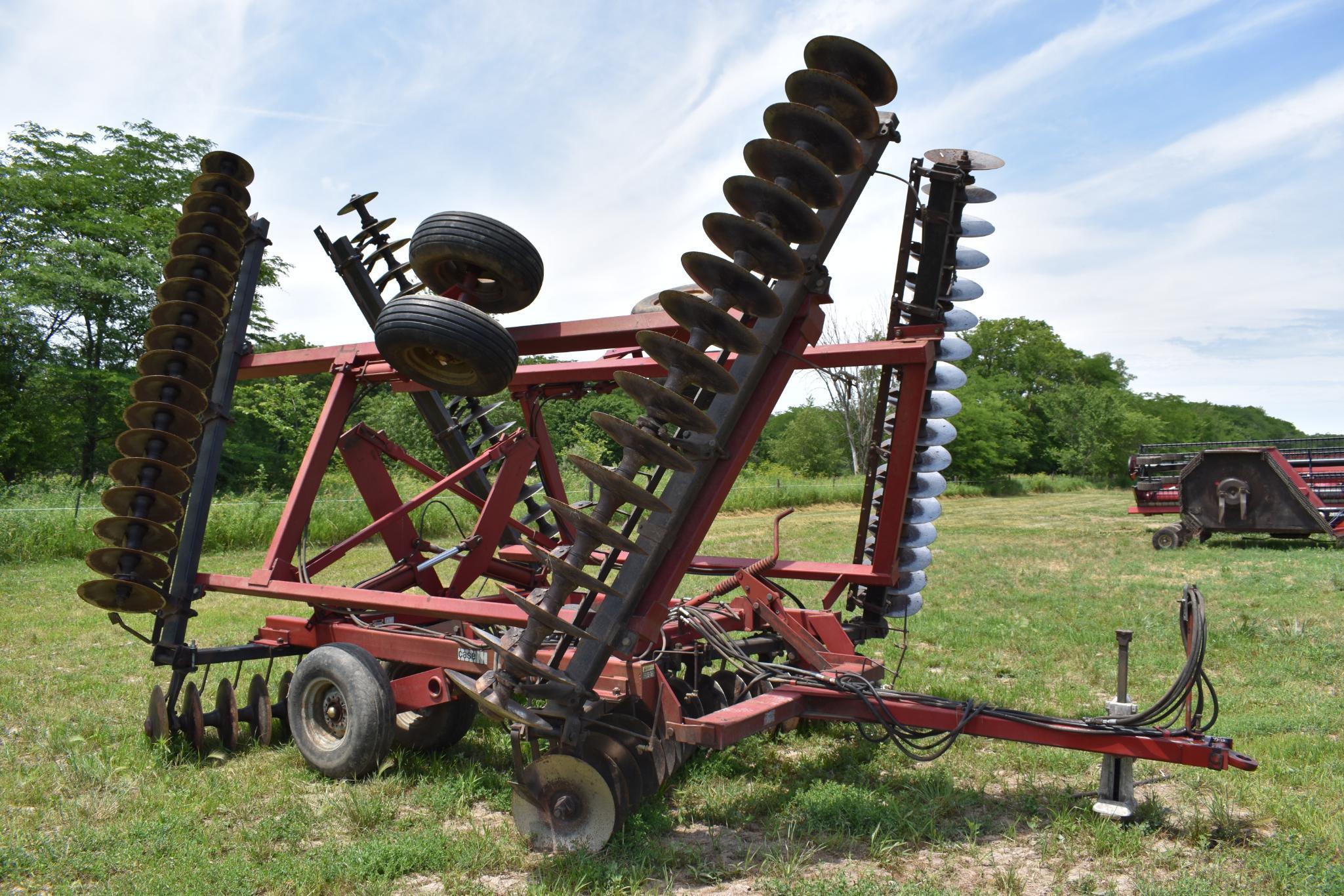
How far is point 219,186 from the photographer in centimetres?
634

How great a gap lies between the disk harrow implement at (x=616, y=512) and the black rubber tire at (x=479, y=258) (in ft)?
0.05

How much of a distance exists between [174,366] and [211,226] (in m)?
1.02

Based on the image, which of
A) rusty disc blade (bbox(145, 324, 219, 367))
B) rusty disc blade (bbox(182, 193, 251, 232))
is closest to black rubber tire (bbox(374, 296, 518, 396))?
rusty disc blade (bbox(145, 324, 219, 367))

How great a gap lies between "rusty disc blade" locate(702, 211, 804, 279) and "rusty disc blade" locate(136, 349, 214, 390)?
12.8 feet

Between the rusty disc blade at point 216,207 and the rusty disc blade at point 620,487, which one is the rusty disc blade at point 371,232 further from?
the rusty disc blade at point 620,487

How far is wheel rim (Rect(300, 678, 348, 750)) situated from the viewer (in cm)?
523

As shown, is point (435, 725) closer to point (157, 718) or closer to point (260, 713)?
point (260, 713)

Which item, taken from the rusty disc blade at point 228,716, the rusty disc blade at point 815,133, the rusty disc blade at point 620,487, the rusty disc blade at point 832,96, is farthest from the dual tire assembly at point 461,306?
the rusty disc blade at point 228,716

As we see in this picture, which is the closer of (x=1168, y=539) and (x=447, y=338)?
(x=447, y=338)

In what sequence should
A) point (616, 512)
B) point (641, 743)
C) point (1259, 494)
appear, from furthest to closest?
point (1259, 494) → point (616, 512) → point (641, 743)

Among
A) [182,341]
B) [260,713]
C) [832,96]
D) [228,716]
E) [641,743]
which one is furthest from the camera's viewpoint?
[182,341]


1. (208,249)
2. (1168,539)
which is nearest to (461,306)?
(208,249)

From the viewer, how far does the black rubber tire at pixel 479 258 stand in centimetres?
489

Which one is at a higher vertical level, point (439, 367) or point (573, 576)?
point (439, 367)
